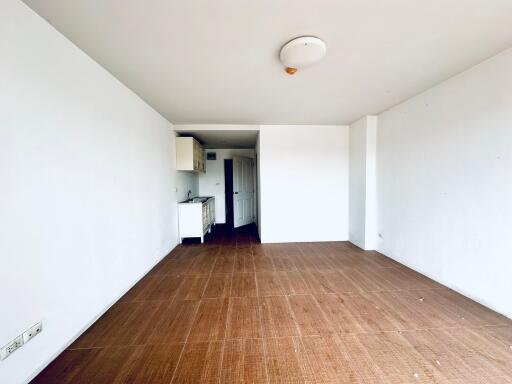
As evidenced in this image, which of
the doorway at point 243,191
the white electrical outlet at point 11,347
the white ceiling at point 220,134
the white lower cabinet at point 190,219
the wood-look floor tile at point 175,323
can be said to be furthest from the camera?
the doorway at point 243,191

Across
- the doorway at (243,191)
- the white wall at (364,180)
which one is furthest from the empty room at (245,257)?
the doorway at (243,191)

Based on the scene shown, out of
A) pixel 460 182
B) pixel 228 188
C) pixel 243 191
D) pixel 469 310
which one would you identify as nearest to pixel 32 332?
pixel 469 310

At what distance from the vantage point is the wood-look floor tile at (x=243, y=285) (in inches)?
91.4

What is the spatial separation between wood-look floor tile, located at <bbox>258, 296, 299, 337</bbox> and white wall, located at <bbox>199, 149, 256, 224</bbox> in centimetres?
443

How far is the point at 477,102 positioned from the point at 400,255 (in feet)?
7.07

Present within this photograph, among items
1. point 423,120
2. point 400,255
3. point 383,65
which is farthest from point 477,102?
point 400,255

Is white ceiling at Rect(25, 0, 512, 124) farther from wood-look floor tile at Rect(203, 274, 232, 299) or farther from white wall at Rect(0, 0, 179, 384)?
wood-look floor tile at Rect(203, 274, 232, 299)

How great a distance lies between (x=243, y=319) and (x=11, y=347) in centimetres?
149

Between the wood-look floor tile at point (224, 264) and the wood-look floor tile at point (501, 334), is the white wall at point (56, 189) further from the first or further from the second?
the wood-look floor tile at point (501, 334)

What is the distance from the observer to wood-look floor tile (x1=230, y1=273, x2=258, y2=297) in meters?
2.32

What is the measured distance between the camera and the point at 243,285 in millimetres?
2506

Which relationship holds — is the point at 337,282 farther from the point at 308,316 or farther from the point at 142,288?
the point at 142,288

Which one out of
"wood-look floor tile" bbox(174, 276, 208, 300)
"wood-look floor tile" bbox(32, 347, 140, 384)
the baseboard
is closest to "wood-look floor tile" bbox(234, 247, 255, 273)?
"wood-look floor tile" bbox(174, 276, 208, 300)

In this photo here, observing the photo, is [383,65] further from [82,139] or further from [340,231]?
[340,231]
